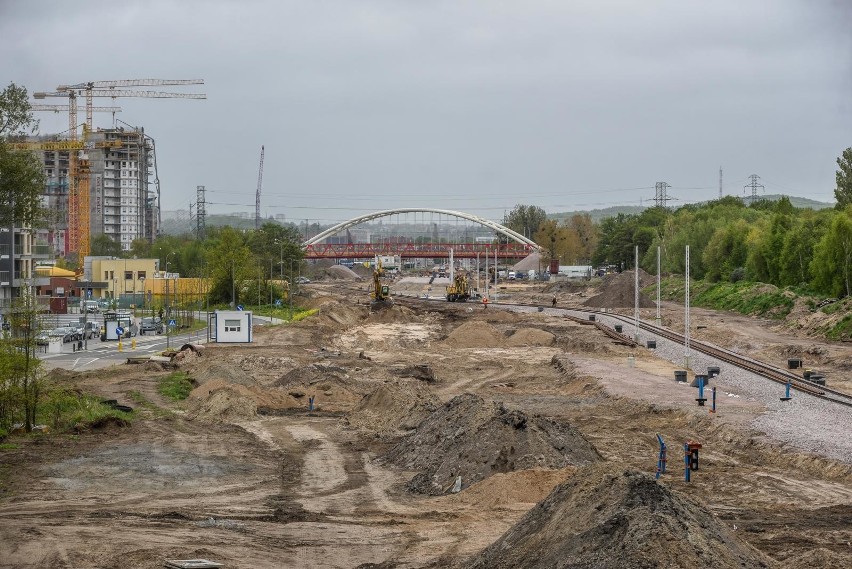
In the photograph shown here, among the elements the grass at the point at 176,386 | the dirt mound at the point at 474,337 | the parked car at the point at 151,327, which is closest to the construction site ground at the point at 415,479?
the grass at the point at 176,386

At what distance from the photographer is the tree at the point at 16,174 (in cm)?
3528

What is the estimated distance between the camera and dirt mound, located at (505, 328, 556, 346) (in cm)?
8119

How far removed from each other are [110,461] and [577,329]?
59.1 metres

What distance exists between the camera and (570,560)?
58.2 ft

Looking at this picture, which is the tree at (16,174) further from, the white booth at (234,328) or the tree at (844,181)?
the tree at (844,181)

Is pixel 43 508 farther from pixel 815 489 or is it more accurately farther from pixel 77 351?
pixel 77 351

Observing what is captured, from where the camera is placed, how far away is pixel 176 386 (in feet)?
172

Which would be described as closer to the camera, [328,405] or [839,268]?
[328,405]

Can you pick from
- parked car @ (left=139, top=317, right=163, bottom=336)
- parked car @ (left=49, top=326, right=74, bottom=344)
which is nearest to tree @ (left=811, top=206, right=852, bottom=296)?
parked car @ (left=139, top=317, right=163, bottom=336)

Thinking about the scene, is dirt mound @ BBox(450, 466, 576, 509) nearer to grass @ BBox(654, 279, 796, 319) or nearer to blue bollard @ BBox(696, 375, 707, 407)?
blue bollard @ BBox(696, 375, 707, 407)

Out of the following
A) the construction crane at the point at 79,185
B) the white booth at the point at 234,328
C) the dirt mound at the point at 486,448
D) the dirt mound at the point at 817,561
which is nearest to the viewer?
the dirt mound at the point at 817,561

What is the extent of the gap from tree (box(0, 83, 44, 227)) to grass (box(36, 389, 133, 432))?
707 centimetres

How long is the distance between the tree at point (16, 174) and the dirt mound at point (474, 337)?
153 feet

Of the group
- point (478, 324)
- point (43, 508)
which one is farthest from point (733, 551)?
point (478, 324)
